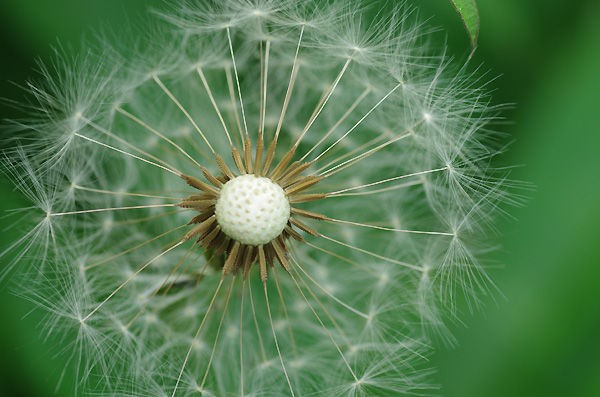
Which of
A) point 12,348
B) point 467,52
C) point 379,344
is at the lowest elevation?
point 379,344

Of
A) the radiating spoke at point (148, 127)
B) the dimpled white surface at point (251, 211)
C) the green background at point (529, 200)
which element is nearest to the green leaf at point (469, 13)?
the green background at point (529, 200)

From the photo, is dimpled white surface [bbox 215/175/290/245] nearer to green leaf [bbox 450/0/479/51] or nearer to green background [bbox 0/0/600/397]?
green leaf [bbox 450/0/479/51]

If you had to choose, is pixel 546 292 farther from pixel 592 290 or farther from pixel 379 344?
pixel 379 344

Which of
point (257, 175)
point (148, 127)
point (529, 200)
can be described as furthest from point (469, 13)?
point (148, 127)

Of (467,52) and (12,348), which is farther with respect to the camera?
(467,52)

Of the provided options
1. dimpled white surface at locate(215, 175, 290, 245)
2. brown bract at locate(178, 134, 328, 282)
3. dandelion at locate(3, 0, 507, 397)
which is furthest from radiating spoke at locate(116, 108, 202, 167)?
dimpled white surface at locate(215, 175, 290, 245)

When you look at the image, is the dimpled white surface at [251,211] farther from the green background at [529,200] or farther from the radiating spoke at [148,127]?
the green background at [529,200]

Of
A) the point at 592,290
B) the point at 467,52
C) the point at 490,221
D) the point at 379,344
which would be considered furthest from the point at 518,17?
the point at 379,344
